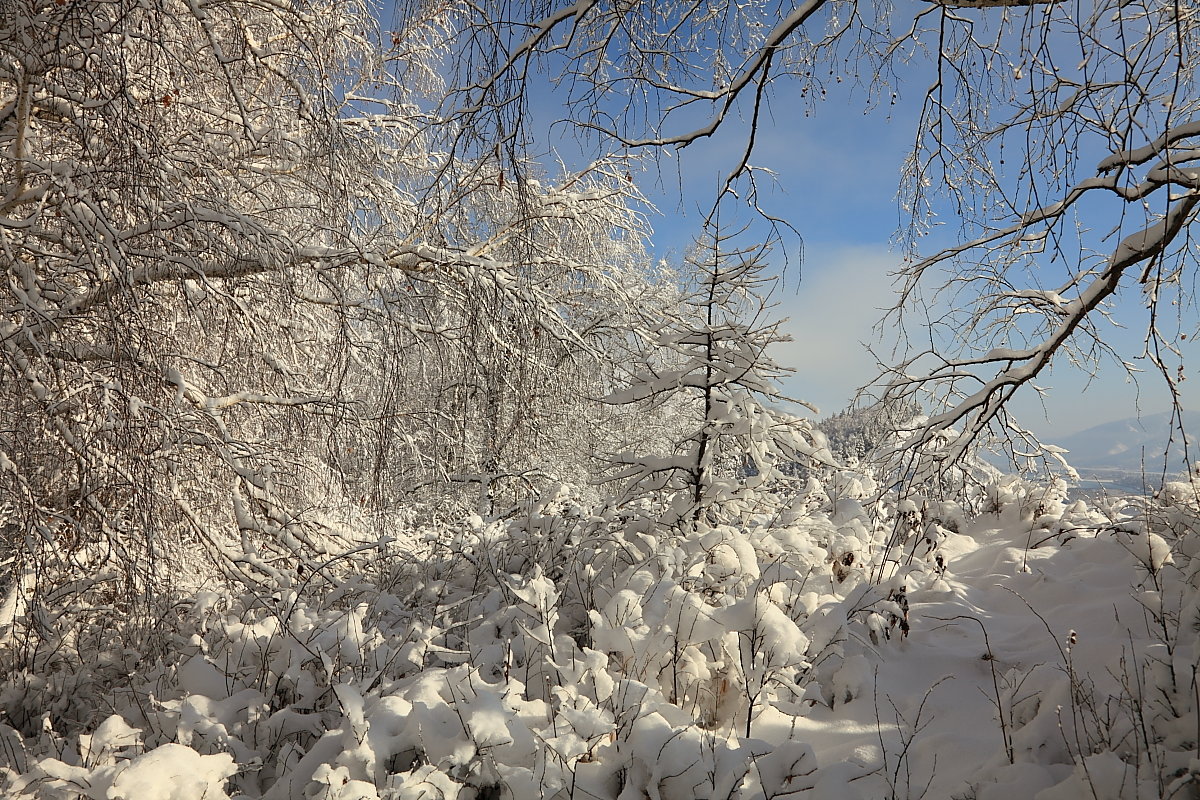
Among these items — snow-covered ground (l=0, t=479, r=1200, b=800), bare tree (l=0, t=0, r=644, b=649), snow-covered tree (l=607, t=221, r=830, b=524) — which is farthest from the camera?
snow-covered tree (l=607, t=221, r=830, b=524)

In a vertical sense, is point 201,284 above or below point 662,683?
above

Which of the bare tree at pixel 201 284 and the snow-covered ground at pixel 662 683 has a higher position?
the bare tree at pixel 201 284

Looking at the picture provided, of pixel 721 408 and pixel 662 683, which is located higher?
pixel 721 408

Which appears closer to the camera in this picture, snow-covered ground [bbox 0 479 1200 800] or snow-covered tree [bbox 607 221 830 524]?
snow-covered ground [bbox 0 479 1200 800]

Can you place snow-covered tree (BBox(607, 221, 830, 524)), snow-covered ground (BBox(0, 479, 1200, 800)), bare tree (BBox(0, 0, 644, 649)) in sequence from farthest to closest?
1. snow-covered tree (BBox(607, 221, 830, 524))
2. bare tree (BBox(0, 0, 644, 649))
3. snow-covered ground (BBox(0, 479, 1200, 800))

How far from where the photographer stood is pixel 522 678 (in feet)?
8.05

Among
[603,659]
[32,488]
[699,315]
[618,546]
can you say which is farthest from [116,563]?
[699,315]

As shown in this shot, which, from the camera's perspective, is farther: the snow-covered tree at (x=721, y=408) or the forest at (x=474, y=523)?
the snow-covered tree at (x=721, y=408)

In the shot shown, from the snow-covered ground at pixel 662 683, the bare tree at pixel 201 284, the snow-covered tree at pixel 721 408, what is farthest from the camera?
the snow-covered tree at pixel 721 408

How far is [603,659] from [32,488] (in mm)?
2287

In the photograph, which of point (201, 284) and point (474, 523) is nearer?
point (201, 284)

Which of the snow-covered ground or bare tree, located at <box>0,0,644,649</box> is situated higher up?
bare tree, located at <box>0,0,644,649</box>

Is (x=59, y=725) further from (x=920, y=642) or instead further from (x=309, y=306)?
(x=920, y=642)

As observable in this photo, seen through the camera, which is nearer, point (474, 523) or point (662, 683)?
point (662, 683)
